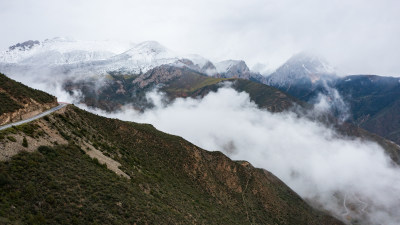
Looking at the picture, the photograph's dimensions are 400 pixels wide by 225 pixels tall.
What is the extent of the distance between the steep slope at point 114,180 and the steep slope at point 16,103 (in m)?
4.65

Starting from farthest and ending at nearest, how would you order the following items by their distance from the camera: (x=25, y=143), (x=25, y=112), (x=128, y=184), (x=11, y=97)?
(x=25, y=112) → (x=11, y=97) → (x=128, y=184) → (x=25, y=143)

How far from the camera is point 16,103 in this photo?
144ft

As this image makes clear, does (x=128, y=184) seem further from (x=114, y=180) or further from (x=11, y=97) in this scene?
(x=11, y=97)

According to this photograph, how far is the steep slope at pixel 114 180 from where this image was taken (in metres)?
25.1

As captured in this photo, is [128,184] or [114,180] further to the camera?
[128,184]

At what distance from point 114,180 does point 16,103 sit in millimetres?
25629

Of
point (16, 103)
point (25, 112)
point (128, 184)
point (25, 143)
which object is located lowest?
point (128, 184)

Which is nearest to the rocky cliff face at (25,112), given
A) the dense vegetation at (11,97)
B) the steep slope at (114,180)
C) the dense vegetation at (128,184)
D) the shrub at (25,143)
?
the dense vegetation at (11,97)

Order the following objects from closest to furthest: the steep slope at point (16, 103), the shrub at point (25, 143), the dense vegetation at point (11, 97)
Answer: the shrub at point (25, 143) → the steep slope at point (16, 103) → the dense vegetation at point (11, 97)

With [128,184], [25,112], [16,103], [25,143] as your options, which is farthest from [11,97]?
[128,184]

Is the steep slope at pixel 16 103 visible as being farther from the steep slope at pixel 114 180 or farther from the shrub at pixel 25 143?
the shrub at pixel 25 143

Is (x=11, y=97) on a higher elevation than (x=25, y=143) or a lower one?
higher

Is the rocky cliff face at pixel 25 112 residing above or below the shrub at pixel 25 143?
above

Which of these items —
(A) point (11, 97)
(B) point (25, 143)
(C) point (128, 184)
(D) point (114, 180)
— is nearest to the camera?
(B) point (25, 143)
